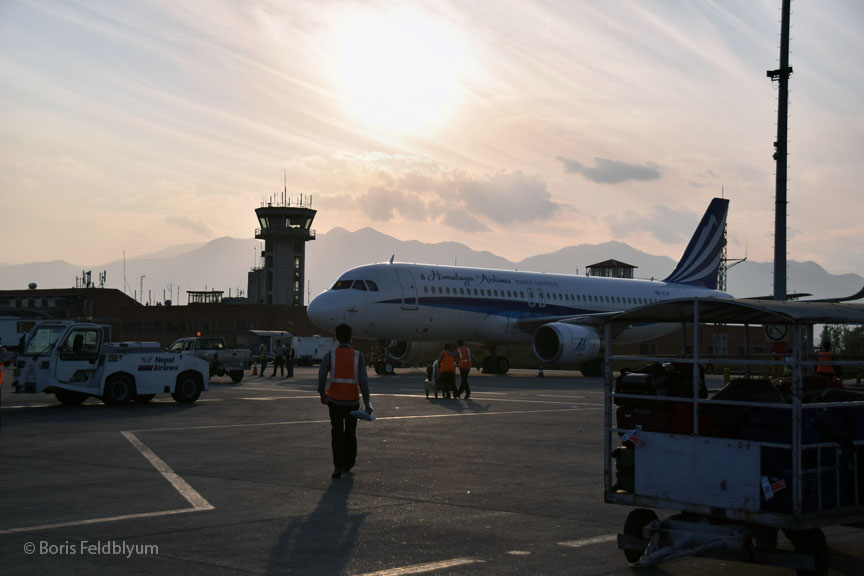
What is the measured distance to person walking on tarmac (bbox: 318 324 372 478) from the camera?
1059cm

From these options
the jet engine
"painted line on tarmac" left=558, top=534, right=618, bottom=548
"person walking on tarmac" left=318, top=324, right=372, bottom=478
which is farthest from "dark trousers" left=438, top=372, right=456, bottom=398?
"painted line on tarmac" left=558, top=534, right=618, bottom=548

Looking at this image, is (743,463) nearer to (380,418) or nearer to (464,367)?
(380,418)

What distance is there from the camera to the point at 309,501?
9.01 metres

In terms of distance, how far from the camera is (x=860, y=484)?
269 inches

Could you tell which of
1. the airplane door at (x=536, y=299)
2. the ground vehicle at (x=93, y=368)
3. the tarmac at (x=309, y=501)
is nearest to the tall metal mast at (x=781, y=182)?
the tarmac at (x=309, y=501)

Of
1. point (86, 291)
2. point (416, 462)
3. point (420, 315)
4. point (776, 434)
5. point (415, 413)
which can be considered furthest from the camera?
point (86, 291)

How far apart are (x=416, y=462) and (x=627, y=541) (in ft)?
17.3

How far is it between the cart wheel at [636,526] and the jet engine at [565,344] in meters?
26.8

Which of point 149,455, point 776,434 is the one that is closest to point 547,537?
point 776,434

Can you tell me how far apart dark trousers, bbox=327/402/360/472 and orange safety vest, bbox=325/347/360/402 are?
14cm

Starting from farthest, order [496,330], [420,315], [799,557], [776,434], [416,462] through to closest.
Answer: [496,330], [420,315], [416,462], [776,434], [799,557]

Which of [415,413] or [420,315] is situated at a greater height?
[420,315]

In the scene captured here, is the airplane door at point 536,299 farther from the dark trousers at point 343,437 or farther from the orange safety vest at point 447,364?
the dark trousers at point 343,437

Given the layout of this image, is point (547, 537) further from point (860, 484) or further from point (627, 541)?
point (860, 484)
